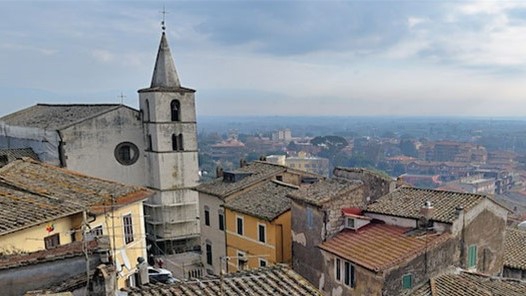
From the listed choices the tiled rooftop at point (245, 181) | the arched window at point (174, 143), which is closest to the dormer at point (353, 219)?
the tiled rooftop at point (245, 181)

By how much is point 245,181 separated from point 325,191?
7814 mm

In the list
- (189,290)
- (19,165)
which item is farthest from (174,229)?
Result: (189,290)

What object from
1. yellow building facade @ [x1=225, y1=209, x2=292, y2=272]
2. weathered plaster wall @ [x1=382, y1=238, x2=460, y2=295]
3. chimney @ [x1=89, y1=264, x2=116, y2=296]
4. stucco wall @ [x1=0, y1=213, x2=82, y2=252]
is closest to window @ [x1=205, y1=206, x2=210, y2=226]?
yellow building facade @ [x1=225, y1=209, x2=292, y2=272]

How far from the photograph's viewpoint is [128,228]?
16156 millimetres

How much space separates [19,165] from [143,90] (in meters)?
20.3

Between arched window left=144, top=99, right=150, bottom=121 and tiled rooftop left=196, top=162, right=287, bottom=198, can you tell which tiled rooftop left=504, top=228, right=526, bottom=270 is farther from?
arched window left=144, top=99, right=150, bottom=121

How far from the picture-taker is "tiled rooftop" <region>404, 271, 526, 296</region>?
14445mm

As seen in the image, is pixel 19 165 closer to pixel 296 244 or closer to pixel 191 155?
pixel 296 244

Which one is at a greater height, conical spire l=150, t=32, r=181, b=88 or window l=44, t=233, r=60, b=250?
conical spire l=150, t=32, r=181, b=88

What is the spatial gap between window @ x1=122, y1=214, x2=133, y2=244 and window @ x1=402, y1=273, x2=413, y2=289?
34.2ft

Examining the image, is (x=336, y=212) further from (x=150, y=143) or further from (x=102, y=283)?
(x=150, y=143)

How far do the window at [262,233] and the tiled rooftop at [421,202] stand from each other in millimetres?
6189

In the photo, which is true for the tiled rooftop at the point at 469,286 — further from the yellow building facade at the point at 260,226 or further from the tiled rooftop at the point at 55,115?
the tiled rooftop at the point at 55,115

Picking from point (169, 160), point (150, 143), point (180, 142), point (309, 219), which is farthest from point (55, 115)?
point (309, 219)
